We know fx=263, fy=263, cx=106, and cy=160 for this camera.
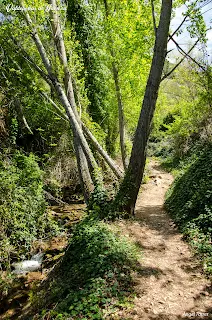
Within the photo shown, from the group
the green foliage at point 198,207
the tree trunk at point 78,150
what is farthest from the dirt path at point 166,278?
the tree trunk at point 78,150

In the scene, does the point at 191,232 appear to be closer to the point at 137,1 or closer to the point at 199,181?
the point at 199,181

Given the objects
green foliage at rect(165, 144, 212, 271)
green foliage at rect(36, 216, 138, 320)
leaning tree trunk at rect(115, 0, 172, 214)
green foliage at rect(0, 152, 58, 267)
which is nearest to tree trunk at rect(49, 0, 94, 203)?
leaning tree trunk at rect(115, 0, 172, 214)

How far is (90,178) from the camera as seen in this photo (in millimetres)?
8695

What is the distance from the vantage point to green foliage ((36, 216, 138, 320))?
3922 mm

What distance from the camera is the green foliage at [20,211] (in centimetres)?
776

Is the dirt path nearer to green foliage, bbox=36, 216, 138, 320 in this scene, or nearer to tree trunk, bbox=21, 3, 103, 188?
green foliage, bbox=36, 216, 138, 320

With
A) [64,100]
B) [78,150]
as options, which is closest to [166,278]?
[78,150]

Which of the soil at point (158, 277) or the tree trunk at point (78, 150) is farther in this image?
the tree trunk at point (78, 150)

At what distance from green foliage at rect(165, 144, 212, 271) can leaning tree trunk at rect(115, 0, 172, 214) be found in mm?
1565

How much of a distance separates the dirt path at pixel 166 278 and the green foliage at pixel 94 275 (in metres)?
0.28

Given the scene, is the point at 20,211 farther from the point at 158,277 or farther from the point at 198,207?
the point at 198,207

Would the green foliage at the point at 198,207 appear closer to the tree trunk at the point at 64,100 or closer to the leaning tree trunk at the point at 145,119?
the leaning tree trunk at the point at 145,119

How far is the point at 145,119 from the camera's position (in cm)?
707

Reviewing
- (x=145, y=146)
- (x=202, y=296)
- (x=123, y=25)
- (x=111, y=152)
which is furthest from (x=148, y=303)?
(x=111, y=152)
